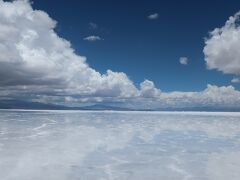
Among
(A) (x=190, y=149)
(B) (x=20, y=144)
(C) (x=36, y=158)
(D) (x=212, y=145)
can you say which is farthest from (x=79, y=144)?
(D) (x=212, y=145)

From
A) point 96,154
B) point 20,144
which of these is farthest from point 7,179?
point 20,144

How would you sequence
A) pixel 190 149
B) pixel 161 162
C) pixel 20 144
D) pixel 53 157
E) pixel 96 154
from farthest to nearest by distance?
pixel 20 144
pixel 190 149
pixel 96 154
pixel 53 157
pixel 161 162

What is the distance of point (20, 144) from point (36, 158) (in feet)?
13.0

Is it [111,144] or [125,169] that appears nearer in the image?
[125,169]

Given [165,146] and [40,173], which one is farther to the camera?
[165,146]

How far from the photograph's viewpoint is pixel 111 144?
1570cm

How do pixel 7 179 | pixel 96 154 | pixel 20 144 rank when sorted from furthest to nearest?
pixel 20 144 → pixel 96 154 → pixel 7 179

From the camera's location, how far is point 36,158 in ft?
38.3

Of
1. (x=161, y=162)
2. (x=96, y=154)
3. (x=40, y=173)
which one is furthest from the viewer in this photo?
(x=96, y=154)

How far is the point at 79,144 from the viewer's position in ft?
51.2

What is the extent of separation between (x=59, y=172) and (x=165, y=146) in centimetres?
705

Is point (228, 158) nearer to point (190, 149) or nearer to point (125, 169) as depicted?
point (190, 149)

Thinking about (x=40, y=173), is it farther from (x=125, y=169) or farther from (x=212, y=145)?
(x=212, y=145)

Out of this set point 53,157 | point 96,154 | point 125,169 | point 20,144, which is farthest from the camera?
point 20,144
